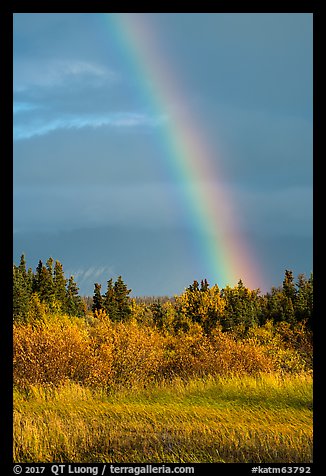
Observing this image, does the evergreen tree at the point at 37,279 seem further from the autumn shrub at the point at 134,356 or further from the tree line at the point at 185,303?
the autumn shrub at the point at 134,356

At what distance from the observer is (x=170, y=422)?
33.4 feet

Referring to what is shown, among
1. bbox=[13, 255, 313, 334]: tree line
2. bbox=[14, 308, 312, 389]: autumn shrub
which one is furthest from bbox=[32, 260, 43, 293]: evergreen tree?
bbox=[14, 308, 312, 389]: autumn shrub

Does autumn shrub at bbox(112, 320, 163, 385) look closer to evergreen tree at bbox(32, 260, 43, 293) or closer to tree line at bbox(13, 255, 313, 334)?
tree line at bbox(13, 255, 313, 334)

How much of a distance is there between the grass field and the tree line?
18.5 metres

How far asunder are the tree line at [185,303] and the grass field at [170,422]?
60.8 ft

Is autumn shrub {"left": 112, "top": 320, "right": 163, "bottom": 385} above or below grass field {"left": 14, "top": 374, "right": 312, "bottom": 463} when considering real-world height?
above

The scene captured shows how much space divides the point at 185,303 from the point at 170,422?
26629mm

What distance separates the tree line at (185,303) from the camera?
36.1 m

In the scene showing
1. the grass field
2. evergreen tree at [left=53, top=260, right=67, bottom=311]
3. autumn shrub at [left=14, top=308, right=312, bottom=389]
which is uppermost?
evergreen tree at [left=53, top=260, right=67, bottom=311]

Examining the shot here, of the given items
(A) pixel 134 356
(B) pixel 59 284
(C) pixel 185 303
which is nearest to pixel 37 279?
(B) pixel 59 284

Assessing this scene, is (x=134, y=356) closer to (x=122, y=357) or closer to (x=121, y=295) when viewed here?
(x=122, y=357)

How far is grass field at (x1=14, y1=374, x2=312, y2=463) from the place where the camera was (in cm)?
841
